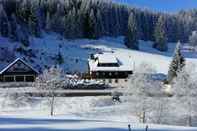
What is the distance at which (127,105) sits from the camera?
227 feet

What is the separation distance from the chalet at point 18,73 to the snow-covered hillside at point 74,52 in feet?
55.1

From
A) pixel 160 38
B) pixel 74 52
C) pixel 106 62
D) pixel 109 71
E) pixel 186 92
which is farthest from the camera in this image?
pixel 160 38

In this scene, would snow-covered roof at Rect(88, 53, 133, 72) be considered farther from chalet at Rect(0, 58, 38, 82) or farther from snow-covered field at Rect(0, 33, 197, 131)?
chalet at Rect(0, 58, 38, 82)

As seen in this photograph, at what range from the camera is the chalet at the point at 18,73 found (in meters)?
92.5

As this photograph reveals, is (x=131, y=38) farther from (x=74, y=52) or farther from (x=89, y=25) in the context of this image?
(x=74, y=52)

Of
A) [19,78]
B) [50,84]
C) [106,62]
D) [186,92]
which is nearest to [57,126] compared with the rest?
[186,92]

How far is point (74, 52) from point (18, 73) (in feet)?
141

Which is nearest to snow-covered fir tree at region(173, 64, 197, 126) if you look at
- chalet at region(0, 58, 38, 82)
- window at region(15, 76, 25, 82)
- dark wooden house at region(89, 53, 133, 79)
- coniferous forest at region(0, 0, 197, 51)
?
chalet at region(0, 58, 38, 82)

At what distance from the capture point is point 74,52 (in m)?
134

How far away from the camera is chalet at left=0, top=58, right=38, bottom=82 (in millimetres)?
92500

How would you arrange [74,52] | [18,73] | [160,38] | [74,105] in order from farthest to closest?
[160,38] < [74,52] < [18,73] < [74,105]

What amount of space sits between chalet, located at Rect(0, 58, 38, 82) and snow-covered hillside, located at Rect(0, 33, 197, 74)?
55.1ft

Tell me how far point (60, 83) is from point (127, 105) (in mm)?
12324

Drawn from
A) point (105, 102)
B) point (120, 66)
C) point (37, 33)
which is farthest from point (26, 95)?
point (37, 33)
